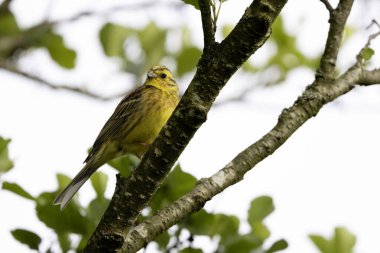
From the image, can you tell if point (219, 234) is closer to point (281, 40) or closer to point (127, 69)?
point (127, 69)

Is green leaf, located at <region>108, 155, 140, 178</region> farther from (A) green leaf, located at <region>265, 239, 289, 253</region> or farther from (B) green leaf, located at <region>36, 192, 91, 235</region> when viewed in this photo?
(A) green leaf, located at <region>265, 239, 289, 253</region>

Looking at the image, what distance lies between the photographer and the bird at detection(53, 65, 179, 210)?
19.4 feet

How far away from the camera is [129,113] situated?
20.7 ft

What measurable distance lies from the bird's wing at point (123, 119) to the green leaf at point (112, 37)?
0.95m

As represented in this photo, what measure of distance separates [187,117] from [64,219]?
Answer: 1.17 m

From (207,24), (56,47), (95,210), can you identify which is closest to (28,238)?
(95,210)

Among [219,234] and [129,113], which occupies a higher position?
[129,113]

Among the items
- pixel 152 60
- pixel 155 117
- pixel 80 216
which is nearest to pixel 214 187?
pixel 80 216

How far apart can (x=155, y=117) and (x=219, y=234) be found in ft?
8.78

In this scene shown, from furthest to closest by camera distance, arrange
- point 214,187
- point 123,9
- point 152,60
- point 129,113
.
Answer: point 129,113 < point 123,9 < point 152,60 < point 214,187

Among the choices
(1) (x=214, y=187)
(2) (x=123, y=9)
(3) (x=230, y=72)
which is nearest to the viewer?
(3) (x=230, y=72)

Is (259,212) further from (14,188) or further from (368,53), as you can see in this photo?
(14,188)

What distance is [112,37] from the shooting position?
529 cm

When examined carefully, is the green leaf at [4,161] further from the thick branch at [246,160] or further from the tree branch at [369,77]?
the tree branch at [369,77]
